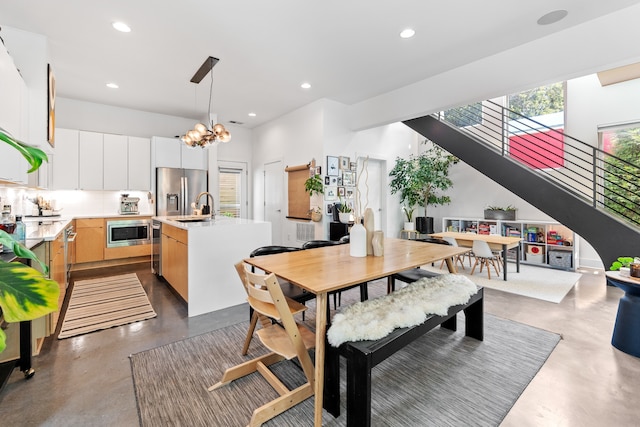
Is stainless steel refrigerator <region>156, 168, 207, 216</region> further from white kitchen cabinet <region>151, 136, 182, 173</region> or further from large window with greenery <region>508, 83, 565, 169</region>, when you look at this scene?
large window with greenery <region>508, 83, 565, 169</region>

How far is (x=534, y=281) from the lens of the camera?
4074 millimetres

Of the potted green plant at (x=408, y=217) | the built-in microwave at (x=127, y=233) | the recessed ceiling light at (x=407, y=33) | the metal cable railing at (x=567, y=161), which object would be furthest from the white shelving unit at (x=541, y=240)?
the built-in microwave at (x=127, y=233)

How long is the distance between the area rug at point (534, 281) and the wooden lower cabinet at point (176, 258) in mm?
3862

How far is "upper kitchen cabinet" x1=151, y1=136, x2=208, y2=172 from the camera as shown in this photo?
206 inches

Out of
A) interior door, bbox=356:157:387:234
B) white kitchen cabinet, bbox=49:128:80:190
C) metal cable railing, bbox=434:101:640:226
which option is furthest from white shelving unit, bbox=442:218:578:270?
white kitchen cabinet, bbox=49:128:80:190

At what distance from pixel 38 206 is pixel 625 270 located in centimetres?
735

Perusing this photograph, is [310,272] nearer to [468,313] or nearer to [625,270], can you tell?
[468,313]

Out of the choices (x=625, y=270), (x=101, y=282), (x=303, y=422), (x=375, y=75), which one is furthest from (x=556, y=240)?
(x=101, y=282)

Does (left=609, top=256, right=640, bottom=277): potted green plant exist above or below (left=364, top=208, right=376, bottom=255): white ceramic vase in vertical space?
below

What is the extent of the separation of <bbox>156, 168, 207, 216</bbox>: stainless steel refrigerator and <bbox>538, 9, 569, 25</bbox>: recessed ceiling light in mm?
5540

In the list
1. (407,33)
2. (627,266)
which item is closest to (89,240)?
(407,33)

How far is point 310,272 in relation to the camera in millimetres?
1671

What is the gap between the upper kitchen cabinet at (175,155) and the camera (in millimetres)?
5227

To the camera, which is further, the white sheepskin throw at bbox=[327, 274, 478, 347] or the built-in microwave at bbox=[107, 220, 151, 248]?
the built-in microwave at bbox=[107, 220, 151, 248]
